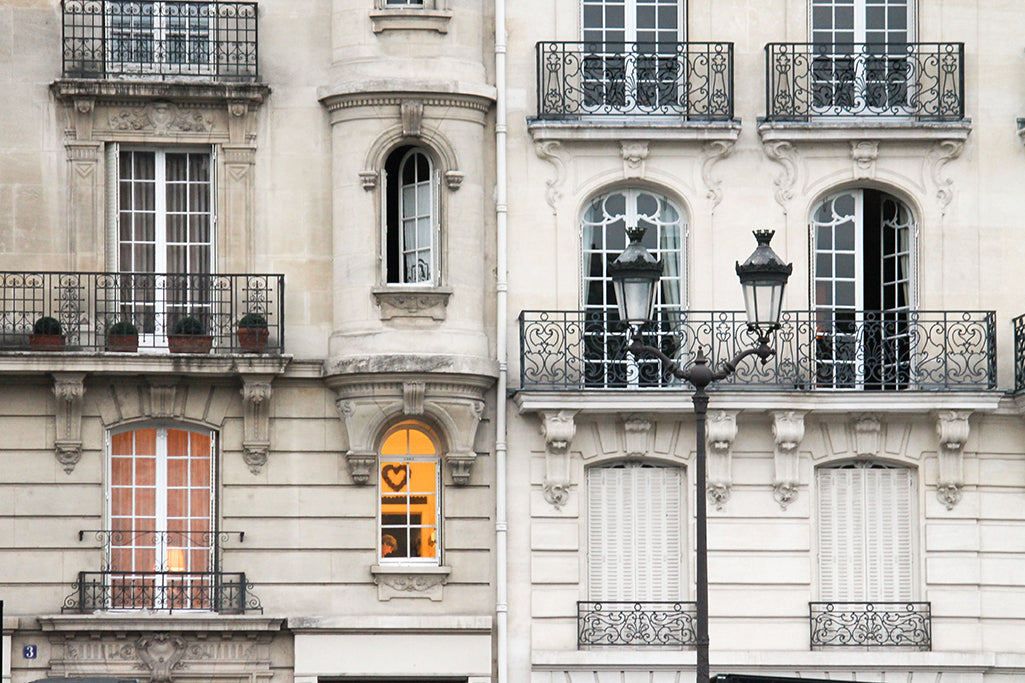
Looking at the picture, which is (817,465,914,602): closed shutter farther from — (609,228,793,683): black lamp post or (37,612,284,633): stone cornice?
(609,228,793,683): black lamp post

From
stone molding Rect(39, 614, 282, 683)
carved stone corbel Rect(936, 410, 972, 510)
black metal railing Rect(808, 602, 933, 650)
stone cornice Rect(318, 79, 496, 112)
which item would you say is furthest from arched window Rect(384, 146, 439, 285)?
carved stone corbel Rect(936, 410, 972, 510)

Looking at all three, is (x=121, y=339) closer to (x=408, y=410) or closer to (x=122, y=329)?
(x=122, y=329)

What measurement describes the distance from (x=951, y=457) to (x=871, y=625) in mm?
2401

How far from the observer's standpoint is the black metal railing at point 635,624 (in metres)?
22.6

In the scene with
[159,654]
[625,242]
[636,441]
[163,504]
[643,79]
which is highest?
[643,79]

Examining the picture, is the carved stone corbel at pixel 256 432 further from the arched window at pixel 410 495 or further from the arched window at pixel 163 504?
the arched window at pixel 410 495

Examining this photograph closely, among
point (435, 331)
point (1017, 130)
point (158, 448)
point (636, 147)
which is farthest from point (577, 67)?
point (158, 448)

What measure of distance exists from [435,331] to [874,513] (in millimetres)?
6224

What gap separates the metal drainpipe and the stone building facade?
64 millimetres

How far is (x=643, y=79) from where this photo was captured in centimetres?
2319

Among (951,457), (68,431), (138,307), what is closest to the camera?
(68,431)

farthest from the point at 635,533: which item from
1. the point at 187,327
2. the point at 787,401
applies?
the point at 187,327

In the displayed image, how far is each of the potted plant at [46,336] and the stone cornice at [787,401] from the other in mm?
5799

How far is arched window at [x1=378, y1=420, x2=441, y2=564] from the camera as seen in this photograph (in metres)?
22.8
